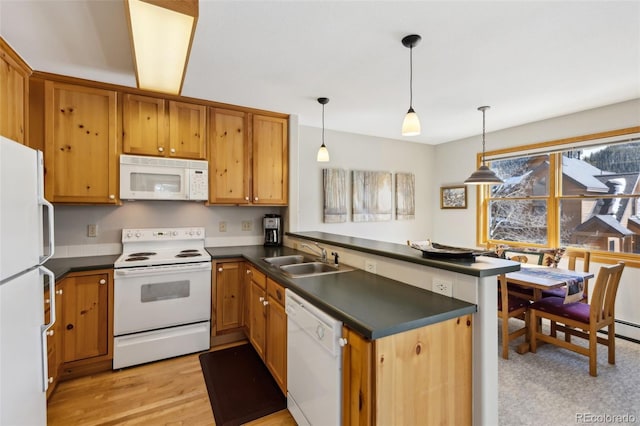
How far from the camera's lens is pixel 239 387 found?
223cm

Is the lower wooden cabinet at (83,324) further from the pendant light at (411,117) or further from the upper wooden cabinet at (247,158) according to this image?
the pendant light at (411,117)

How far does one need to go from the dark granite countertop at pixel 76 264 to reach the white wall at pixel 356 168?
182 centimetres

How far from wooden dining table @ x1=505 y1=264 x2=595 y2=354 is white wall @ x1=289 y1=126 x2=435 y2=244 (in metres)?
2.15

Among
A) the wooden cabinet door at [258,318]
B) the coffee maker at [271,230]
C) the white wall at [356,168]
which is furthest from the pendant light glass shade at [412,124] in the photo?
the coffee maker at [271,230]

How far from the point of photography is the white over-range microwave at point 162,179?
2.67 metres

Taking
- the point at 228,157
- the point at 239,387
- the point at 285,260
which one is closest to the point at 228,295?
the point at 285,260

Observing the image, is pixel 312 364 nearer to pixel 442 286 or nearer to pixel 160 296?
pixel 442 286

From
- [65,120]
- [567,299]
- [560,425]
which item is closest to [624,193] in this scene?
[567,299]

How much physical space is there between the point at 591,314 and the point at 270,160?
331cm

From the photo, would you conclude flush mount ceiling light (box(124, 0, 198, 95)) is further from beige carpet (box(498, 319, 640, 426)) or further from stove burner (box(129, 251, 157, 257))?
beige carpet (box(498, 319, 640, 426))

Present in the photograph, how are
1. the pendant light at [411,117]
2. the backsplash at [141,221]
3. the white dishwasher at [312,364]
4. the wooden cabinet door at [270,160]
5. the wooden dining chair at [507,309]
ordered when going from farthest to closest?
the wooden cabinet door at [270,160] → the backsplash at [141,221] → the wooden dining chair at [507,309] → the pendant light at [411,117] → the white dishwasher at [312,364]

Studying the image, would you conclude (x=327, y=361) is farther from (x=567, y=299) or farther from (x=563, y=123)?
(x=563, y=123)

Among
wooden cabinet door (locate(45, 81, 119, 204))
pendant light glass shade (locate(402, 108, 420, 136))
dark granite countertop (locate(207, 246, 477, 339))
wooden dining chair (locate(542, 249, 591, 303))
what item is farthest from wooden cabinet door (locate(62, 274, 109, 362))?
wooden dining chair (locate(542, 249, 591, 303))

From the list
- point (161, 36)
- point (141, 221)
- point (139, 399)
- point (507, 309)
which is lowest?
point (139, 399)
